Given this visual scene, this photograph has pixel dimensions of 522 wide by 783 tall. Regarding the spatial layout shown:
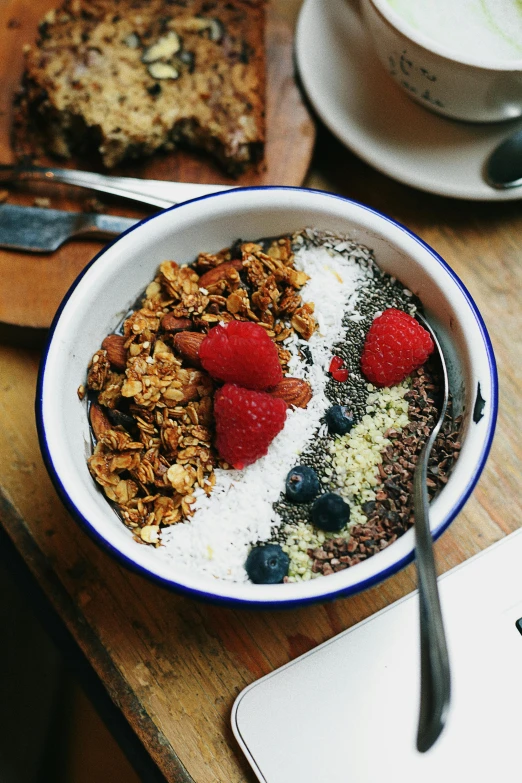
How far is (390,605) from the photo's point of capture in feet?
2.97

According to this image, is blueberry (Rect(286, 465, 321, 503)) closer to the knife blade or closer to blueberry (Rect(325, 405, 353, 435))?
blueberry (Rect(325, 405, 353, 435))

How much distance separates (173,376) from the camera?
858 millimetres

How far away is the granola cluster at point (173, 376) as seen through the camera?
2.72 feet

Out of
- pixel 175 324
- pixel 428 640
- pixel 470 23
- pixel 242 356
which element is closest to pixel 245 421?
pixel 242 356

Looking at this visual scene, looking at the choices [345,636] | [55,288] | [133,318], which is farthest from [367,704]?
[55,288]

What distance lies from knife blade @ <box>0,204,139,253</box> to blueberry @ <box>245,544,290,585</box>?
51cm

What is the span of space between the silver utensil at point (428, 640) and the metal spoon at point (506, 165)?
53cm

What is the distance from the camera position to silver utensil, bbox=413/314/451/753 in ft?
2.31

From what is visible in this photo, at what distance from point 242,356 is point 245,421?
77mm

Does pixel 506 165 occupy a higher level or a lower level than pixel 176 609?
higher

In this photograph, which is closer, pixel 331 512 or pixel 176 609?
pixel 331 512

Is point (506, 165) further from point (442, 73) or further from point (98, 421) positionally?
point (98, 421)

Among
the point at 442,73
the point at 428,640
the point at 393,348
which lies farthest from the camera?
the point at 442,73

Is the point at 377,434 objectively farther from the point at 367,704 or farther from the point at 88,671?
the point at 88,671
